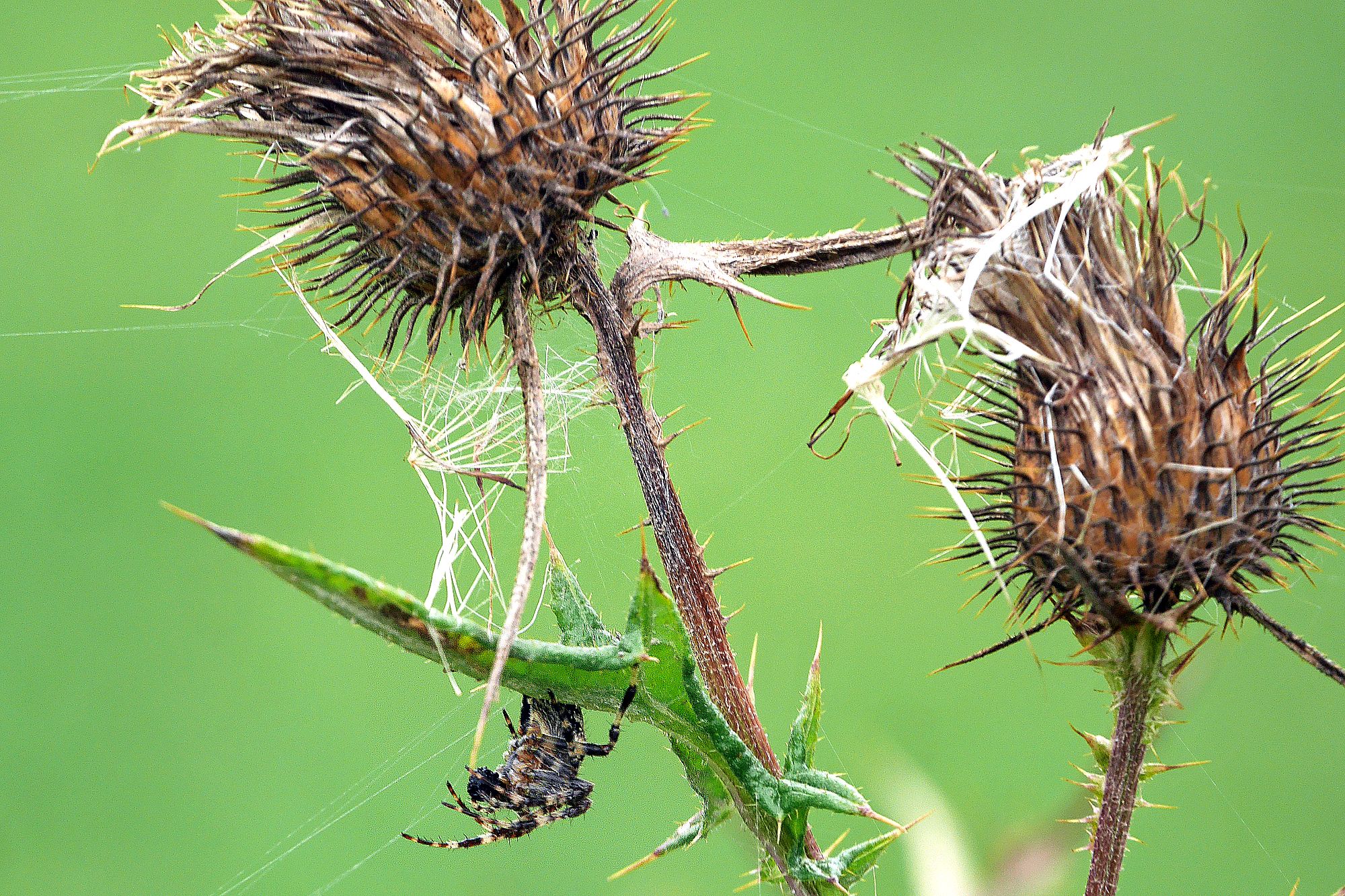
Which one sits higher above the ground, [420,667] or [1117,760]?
[420,667]

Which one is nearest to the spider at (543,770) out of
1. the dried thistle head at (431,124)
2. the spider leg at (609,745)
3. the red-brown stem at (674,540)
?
the spider leg at (609,745)

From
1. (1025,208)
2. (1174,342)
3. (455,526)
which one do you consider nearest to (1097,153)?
(1025,208)

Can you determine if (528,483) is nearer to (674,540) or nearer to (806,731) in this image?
(674,540)

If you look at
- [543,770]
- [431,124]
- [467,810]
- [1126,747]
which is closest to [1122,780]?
[1126,747]

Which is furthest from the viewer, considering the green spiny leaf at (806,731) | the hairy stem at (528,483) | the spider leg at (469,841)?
the spider leg at (469,841)

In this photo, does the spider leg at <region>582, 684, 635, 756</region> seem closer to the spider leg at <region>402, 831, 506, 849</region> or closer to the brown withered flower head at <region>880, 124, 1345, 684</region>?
the spider leg at <region>402, 831, 506, 849</region>

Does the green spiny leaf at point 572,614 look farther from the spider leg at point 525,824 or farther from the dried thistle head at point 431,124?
the dried thistle head at point 431,124

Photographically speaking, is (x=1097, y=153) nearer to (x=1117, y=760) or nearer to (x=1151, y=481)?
(x=1151, y=481)

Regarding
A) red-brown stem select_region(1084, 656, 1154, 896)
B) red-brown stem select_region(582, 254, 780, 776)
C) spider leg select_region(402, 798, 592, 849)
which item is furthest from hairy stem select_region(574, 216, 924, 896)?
red-brown stem select_region(1084, 656, 1154, 896)
